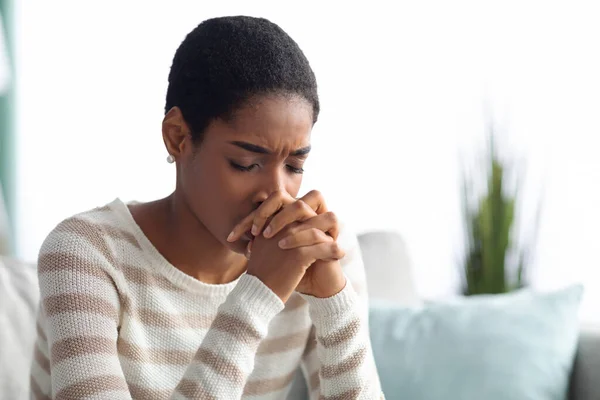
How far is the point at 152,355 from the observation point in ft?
5.08

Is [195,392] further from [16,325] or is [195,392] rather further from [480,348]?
[480,348]

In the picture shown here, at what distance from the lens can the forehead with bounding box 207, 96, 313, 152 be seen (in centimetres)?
136

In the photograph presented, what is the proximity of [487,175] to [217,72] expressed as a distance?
2198mm

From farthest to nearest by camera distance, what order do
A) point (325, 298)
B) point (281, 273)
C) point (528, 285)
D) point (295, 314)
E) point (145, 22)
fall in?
point (145, 22)
point (528, 285)
point (295, 314)
point (325, 298)
point (281, 273)

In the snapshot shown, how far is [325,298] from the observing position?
59.8 inches

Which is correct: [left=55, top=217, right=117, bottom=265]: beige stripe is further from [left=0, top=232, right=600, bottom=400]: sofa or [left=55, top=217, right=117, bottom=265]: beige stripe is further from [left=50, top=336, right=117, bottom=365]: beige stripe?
[left=0, top=232, right=600, bottom=400]: sofa

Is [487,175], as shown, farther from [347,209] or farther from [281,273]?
[281,273]

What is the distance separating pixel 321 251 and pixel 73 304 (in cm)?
42

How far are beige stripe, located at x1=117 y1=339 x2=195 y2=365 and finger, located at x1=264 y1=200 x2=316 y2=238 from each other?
1.13ft

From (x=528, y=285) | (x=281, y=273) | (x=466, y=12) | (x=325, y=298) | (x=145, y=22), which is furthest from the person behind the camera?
(x=145, y=22)

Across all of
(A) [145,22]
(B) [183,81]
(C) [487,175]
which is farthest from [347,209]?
(B) [183,81]

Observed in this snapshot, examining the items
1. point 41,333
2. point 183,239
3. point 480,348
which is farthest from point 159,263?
point 480,348

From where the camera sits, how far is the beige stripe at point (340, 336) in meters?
1.52

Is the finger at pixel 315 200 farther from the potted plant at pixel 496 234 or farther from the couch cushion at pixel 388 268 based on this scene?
the potted plant at pixel 496 234
